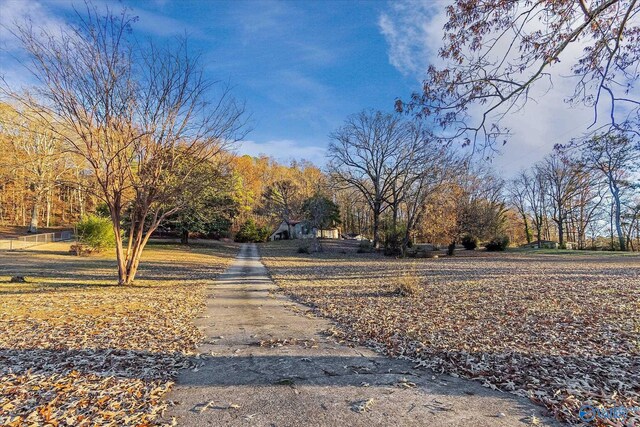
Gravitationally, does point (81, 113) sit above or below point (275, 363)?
above

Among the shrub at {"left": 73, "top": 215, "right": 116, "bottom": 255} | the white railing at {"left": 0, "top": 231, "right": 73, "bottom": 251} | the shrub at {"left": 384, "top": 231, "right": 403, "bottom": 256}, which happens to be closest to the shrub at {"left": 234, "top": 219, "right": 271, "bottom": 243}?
the white railing at {"left": 0, "top": 231, "right": 73, "bottom": 251}

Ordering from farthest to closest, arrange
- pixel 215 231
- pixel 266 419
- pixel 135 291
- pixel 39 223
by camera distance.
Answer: pixel 39 223
pixel 215 231
pixel 135 291
pixel 266 419

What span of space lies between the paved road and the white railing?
2721 cm

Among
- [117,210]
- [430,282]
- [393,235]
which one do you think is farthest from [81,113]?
[393,235]

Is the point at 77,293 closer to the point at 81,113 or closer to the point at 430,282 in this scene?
the point at 81,113

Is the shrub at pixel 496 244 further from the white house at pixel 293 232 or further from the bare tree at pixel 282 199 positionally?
the white house at pixel 293 232

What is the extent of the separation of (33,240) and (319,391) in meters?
33.4

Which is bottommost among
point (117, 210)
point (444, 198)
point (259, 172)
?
point (117, 210)

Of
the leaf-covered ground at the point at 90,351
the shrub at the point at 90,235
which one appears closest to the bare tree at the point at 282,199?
the shrub at the point at 90,235

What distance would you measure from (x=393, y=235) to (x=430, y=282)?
13.3 metres

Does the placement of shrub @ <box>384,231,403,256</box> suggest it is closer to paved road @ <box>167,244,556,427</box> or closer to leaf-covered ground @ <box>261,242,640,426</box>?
leaf-covered ground @ <box>261,242,640,426</box>

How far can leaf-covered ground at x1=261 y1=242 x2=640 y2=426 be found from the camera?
11.3 ft

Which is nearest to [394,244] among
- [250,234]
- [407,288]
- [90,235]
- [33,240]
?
[407,288]

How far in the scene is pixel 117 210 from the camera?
10.3m
